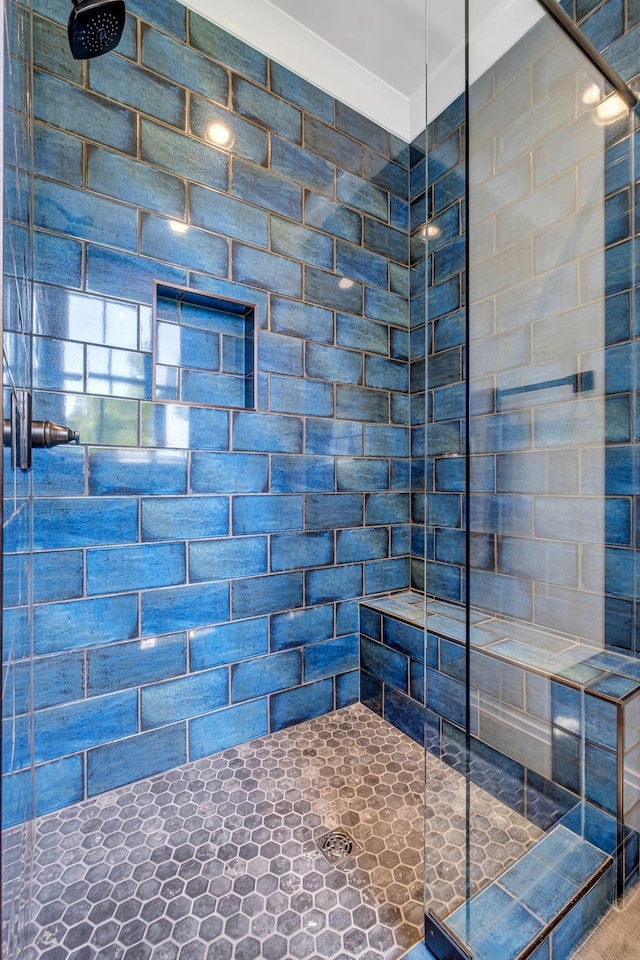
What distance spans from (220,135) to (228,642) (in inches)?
74.2

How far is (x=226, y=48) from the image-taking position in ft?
5.23

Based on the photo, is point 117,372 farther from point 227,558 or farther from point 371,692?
point 371,692

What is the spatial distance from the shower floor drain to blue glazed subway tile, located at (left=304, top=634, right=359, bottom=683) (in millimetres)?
604

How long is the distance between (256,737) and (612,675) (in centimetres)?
123

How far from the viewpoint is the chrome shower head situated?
0.97 m

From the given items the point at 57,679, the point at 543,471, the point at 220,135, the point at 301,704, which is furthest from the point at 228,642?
the point at 220,135

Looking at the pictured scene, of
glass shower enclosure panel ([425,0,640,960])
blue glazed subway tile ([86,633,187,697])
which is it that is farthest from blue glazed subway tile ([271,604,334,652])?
glass shower enclosure panel ([425,0,640,960])

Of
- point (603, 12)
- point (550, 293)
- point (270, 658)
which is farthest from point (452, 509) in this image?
point (603, 12)

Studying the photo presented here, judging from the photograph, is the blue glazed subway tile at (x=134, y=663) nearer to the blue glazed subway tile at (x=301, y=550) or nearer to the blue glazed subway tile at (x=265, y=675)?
the blue glazed subway tile at (x=265, y=675)

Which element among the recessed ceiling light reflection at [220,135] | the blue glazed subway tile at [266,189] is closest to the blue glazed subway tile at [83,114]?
the recessed ceiling light reflection at [220,135]

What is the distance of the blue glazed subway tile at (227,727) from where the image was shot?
5.00ft

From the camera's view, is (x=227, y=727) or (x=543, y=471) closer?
(x=543, y=471)

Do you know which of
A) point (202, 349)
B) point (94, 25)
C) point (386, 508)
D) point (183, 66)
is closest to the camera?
point (94, 25)

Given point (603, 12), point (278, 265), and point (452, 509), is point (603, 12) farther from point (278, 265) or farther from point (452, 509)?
point (452, 509)
